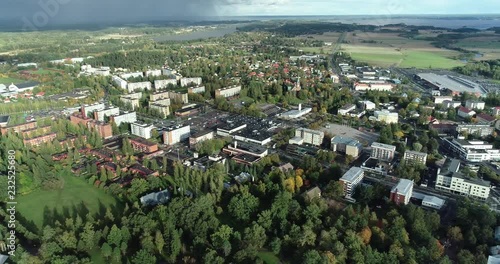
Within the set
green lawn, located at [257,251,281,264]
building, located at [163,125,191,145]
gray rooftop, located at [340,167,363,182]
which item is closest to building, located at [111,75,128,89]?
building, located at [163,125,191,145]

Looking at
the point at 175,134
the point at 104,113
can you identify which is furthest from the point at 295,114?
the point at 104,113

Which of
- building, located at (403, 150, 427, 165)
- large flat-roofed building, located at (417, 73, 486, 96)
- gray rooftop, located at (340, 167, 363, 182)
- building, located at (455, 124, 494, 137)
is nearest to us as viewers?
gray rooftop, located at (340, 167, 363, 182)

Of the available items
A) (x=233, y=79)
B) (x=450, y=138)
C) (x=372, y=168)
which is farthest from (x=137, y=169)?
(x=233, y=79)

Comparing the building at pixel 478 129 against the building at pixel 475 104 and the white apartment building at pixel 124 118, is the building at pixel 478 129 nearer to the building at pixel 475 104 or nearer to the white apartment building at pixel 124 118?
the building at pixel 475 104

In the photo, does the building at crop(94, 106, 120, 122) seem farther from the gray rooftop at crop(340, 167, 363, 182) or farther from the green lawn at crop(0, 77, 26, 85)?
the green lawn at crop(0, 77, 26, 85)

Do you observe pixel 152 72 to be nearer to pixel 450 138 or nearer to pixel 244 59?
pixel 244 59

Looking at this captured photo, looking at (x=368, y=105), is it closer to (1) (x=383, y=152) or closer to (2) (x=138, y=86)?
(1) (x=383, y=152)

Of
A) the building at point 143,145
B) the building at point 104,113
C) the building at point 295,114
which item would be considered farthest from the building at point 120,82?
the building at point 295,114
